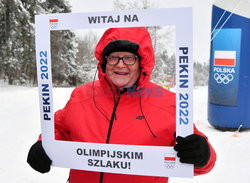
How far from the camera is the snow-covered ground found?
12.5 feet

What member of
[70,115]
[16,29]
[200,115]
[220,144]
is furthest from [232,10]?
[16,29]

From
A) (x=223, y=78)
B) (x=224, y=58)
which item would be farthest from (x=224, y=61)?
(x=223, y=78)

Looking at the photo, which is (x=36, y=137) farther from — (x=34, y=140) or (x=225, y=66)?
(x=225, y=66)

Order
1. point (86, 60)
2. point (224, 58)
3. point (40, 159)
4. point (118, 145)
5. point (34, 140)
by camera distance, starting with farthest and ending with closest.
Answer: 1. point (224, 58)
2. point (34, 140)
3. point (86, 60)
4. point (40, 159)
5. point (118, 145)

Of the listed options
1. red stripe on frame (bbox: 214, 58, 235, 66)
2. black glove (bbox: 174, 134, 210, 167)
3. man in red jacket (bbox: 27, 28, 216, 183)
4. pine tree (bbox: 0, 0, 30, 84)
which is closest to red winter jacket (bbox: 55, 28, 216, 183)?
man in red jacket (bbox: 27, 28, 216, 183)

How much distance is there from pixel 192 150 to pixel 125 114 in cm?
48

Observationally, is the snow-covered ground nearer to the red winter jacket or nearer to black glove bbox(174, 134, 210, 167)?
the red winter jacket

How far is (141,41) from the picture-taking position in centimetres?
162

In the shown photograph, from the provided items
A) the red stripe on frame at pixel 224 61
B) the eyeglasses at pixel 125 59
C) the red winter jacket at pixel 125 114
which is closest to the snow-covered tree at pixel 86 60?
the red winter jacket at pixel 125 114

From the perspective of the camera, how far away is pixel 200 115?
823 centimetres

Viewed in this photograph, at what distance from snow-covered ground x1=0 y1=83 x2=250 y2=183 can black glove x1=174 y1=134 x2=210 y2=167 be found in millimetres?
849

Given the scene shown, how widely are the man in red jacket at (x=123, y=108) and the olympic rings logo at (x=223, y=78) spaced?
4.73m

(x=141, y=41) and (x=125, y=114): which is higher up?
(x=141, y=41)

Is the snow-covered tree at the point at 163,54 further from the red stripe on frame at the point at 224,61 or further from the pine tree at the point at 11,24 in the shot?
the pine tree at the point at 11,24
